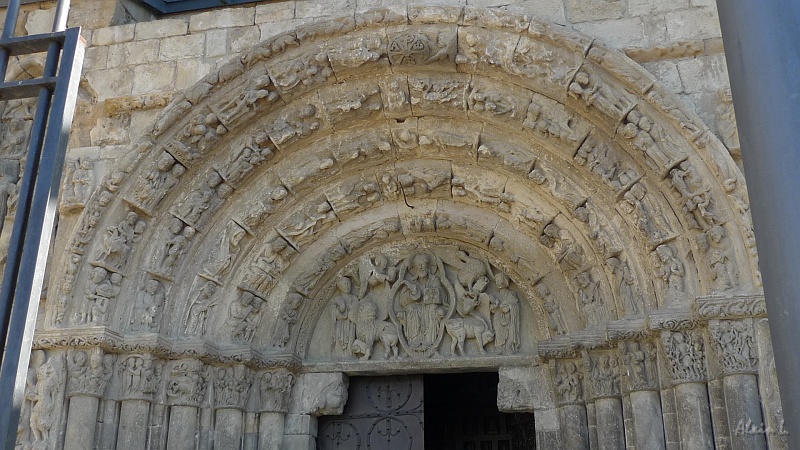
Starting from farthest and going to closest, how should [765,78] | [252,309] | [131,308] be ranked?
[252,309], [131,308], [765,78]

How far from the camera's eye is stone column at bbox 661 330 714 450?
4496 mm

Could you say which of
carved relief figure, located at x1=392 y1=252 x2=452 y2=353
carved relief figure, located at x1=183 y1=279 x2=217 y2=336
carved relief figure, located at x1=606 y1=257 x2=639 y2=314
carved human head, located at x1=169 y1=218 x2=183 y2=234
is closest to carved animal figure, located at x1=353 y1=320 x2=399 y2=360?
carved relief figure, located at x1=392 y1=252 x2=452 y2=353

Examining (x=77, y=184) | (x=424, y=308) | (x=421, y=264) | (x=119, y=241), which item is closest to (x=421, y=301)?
(x=424, y=308)

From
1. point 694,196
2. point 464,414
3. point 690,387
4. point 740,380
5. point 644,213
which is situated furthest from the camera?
point 464,414

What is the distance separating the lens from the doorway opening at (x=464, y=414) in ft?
24.4

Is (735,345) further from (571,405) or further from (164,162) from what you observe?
(164,162)

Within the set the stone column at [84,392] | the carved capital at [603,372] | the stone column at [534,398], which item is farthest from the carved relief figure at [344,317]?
the carved capital at [603,372]

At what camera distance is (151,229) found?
18.8ft

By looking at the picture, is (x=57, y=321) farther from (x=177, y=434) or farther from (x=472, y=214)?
(x=472, y=214)

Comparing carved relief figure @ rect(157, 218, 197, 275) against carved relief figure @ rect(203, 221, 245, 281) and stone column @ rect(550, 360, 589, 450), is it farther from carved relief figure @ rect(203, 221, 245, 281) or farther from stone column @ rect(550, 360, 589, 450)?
stone column @ rect(550, 360, 589, 450)

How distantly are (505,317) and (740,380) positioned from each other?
6.33ft

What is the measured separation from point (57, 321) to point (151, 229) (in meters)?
0.89

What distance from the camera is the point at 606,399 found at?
5105 millimetres

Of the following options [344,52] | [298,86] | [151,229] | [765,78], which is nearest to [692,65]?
[344,52]
